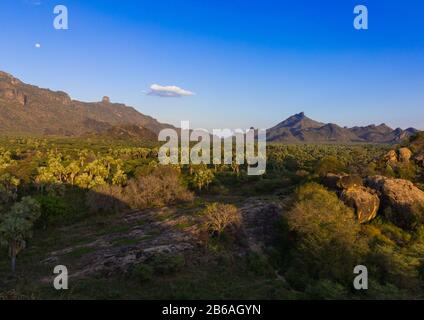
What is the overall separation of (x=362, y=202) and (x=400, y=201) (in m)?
4.55

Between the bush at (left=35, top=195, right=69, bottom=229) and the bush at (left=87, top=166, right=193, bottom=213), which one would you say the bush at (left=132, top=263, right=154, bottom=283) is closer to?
the bush at (left=35, top=195, right=69, bottom=229)

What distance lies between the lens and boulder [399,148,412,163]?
63.2 metres

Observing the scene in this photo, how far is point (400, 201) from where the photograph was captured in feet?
138

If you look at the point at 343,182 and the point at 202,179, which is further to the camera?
the point at 202,179

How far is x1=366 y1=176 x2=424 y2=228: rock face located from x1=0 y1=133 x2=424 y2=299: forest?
12 cm

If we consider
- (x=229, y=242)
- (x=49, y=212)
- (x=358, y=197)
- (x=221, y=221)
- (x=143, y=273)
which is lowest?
(x=143, y=273)

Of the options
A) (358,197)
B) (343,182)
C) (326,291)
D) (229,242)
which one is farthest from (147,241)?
(343,182)

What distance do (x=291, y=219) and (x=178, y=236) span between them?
11685mm

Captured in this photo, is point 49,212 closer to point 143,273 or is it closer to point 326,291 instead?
point 143,273
